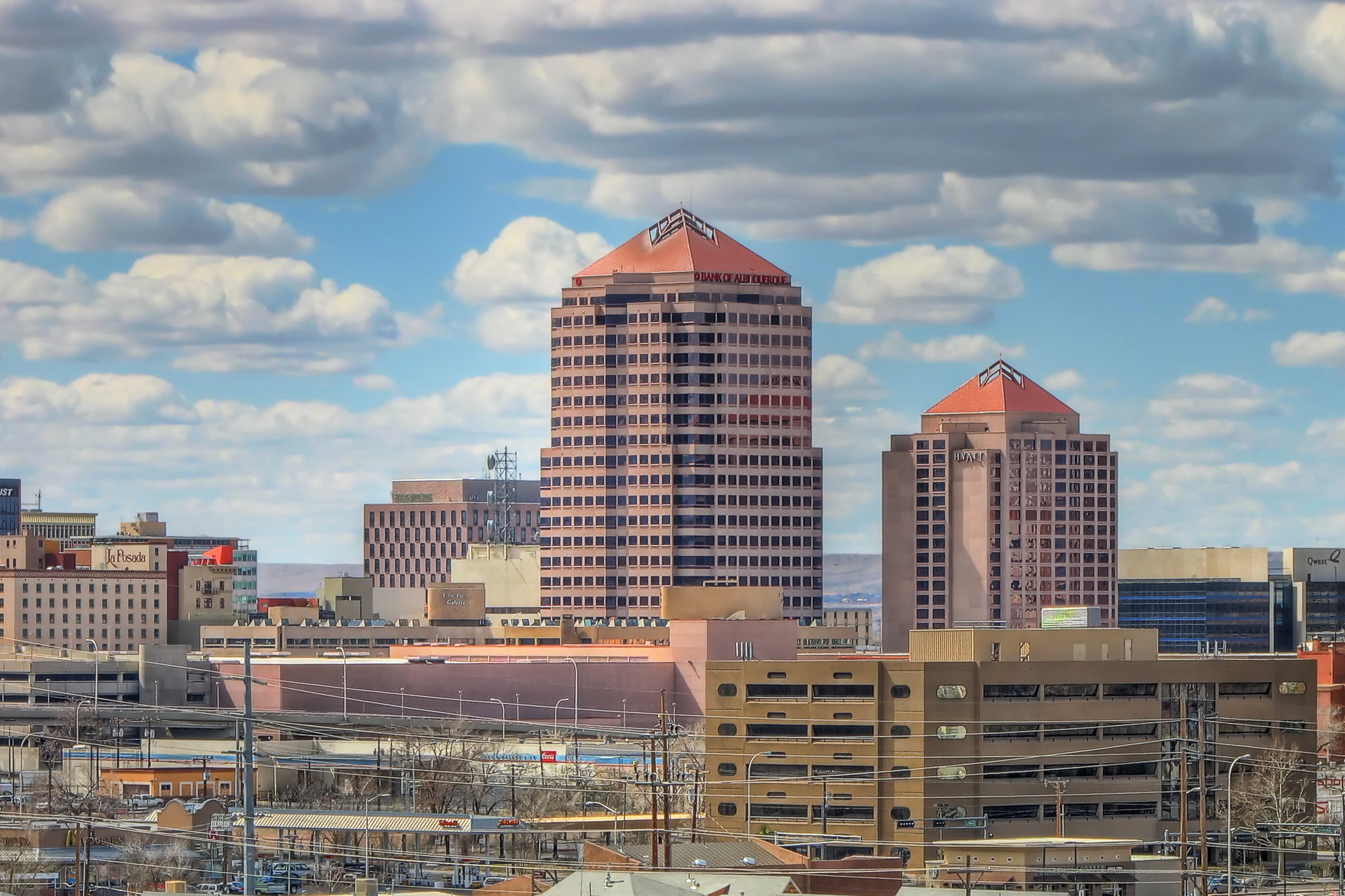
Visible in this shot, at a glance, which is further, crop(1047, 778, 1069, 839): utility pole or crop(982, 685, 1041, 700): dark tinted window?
crop(982, 685, 1041, 700): dark tinted window

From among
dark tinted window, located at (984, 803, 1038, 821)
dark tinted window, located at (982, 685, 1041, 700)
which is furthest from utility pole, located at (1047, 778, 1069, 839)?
dark tinted window, located at (982, 685, 1041, 700)

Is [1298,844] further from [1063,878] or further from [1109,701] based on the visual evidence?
[1063,878]

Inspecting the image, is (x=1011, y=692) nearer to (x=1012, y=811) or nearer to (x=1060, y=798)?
(x=1012, y=811)

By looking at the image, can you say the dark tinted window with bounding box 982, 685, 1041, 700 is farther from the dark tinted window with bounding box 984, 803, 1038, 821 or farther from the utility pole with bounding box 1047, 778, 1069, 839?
the dark tinted window with bounding box 984, 803, 1038, 821

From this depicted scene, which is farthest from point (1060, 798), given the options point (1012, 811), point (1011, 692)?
point (1011, 692)

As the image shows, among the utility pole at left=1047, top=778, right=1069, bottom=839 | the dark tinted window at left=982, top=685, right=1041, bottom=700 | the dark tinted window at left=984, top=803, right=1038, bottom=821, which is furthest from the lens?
the dark tinted window at left=982, top=685, right=1041, bottom=700

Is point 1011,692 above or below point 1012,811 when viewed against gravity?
above

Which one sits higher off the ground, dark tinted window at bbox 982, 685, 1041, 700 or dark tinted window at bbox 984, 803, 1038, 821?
dark tinted window at bbox 982, 685, 1041, 700

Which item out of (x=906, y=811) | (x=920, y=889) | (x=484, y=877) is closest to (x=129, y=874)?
(x=484, y=877)

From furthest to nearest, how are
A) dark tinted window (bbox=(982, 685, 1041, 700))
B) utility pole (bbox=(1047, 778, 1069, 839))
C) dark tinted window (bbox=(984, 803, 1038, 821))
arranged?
dark tinted window (bbox=(982, 685, 1041, 700)) < dark tinted window (bbox=(984, 803, 1038, 821)) < utility pole (bbox=(1047, 778, 1069, 839))

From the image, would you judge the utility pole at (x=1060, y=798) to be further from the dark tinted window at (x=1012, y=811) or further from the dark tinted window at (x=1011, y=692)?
the dark tinted window at (x=1011, y=692)

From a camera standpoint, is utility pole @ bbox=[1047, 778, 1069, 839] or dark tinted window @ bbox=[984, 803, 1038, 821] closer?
utility pole @ bbox=[1047, 778, 1069, 839]

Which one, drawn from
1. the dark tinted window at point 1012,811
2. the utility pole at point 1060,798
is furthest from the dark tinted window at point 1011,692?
the dark tinted window at point 1012,811

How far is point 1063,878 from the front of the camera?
13875 cm
